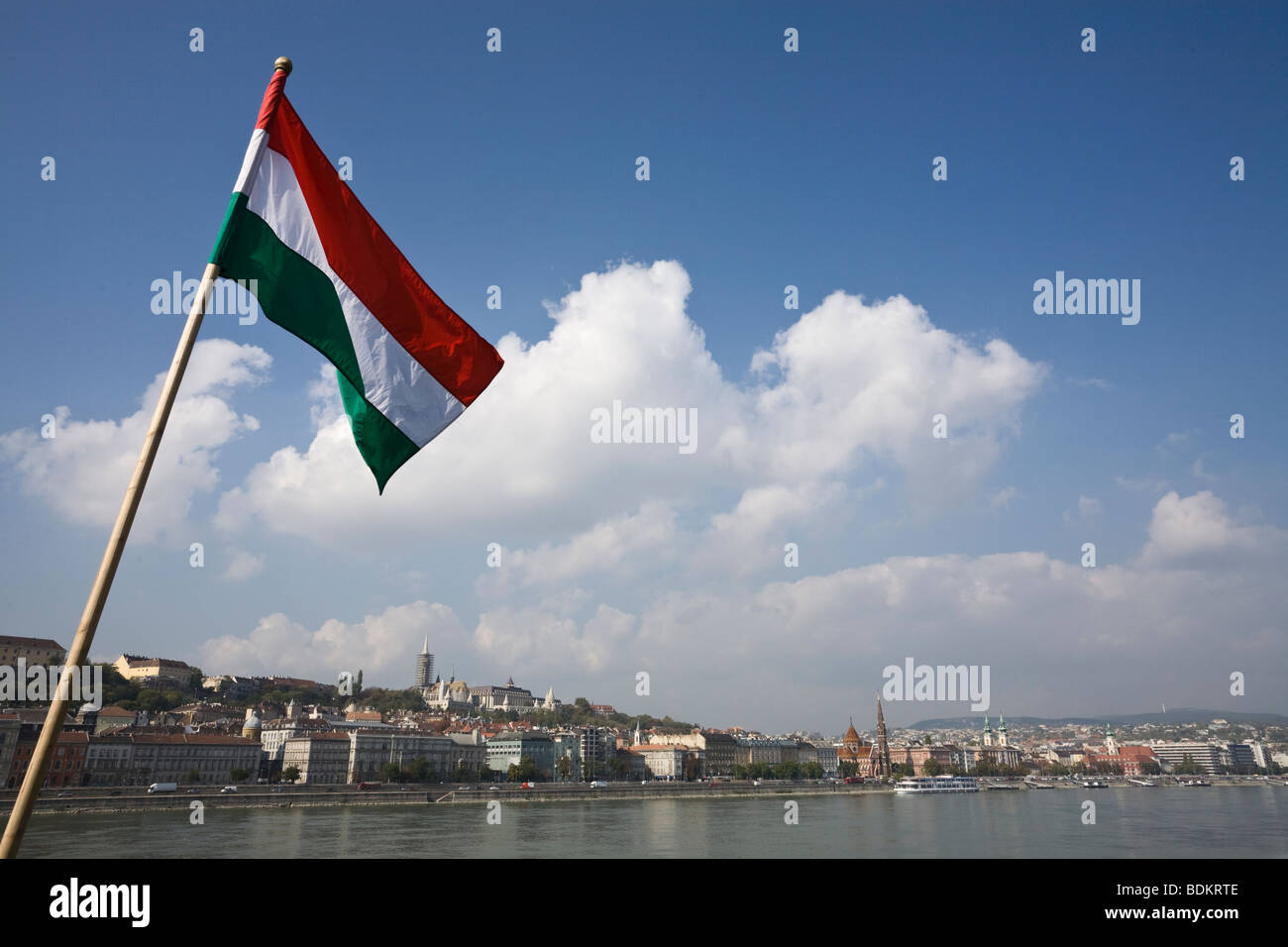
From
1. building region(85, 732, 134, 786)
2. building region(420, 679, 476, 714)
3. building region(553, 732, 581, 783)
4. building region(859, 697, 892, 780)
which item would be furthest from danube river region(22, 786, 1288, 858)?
building region(420, 679, 476, 714)

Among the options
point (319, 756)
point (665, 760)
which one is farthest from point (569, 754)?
point (319, 756)

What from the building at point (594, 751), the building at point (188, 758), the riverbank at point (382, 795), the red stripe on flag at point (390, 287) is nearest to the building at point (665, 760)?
the building at point (594, 751)

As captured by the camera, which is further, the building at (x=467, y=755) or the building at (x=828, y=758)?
the building at (x=828, y=758)

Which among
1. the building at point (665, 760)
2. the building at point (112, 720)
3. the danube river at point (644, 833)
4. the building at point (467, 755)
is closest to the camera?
the danube river at point (644, 833)

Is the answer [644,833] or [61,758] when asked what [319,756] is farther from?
[644,833]

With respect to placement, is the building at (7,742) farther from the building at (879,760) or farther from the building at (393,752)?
the building at (879,760)

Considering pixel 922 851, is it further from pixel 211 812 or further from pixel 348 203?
pixel 211 812

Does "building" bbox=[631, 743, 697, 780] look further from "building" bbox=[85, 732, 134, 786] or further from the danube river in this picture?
"building" bbox=[85, 732, 134, 786]

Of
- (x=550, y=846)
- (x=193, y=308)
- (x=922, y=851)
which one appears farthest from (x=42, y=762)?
(x=922, y=851)
